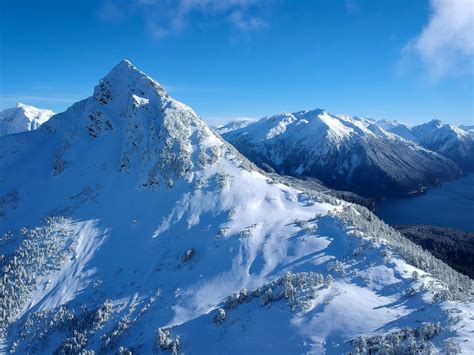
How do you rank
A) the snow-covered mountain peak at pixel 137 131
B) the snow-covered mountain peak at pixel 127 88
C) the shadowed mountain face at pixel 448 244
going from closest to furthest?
the snow-covered mountain peak at pixel 137 131
the snow-covered mountain peak at pixel 127 88
the shadowed mountain face at pixel 448 244

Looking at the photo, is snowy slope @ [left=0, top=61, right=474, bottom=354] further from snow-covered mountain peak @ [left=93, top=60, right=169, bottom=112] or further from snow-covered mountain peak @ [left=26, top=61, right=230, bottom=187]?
snow-covered mountain peak @ [left=93, top=60, right=169, bottom=112]

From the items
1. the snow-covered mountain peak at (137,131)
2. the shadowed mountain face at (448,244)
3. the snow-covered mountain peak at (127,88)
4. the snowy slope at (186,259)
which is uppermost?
the snow-covered mountain peak at (127,88)

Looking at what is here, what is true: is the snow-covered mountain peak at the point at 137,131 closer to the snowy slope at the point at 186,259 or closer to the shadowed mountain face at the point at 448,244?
the snowy slope at the point at 186,259

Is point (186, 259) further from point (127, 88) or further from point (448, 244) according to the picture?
point (448, 244)

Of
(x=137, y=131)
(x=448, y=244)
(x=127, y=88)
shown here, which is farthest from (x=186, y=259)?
(x=448, y=244)

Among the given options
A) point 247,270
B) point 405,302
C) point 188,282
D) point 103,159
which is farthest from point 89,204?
point 405,302

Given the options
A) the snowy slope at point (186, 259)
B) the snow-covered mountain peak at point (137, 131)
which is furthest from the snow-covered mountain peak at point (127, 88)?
the snowy slope at point (186, 259)

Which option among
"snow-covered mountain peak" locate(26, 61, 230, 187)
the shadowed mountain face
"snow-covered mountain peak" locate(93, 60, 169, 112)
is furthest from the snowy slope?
the shadowed mountain face

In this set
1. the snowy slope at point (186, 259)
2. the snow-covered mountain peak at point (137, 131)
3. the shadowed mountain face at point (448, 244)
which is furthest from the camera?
the shadowed mountain face at point (448, 244)
